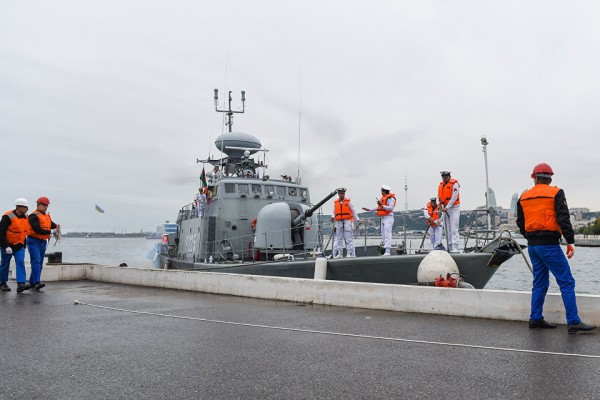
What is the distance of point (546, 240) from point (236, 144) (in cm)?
1354

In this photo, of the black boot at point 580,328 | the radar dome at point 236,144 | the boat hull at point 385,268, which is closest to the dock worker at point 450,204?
the boat hull at point 385,268

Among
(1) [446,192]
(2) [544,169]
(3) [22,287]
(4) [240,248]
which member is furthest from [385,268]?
(3) [22,287]

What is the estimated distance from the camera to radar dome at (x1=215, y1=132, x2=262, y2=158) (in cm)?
1738

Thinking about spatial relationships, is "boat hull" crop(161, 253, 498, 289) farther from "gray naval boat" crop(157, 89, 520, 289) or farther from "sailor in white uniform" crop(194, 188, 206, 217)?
"sailor in white uniform" crop(194, 188, 206, 217)

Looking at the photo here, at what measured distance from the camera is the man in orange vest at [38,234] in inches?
335

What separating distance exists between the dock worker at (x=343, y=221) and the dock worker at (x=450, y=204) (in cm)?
214

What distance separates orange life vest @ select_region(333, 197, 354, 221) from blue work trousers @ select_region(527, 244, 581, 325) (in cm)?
580

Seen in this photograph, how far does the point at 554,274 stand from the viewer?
508 cm

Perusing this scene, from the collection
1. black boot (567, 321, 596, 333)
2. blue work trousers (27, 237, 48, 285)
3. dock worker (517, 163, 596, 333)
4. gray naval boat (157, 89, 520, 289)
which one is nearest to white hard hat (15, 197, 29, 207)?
blue work trousers (27, 237, 48, 285)

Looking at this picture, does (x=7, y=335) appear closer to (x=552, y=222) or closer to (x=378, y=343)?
(x=378, y=343)

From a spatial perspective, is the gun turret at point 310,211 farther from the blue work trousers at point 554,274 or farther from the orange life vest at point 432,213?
the blue work trousers at point 554,274

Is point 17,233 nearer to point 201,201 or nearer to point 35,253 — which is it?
point 35,253

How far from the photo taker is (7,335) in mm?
4895

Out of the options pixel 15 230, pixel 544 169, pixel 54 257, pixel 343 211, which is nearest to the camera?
pixel 544 169
